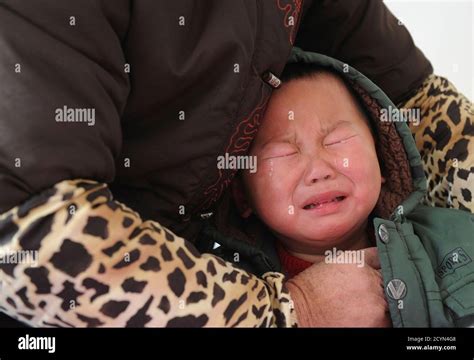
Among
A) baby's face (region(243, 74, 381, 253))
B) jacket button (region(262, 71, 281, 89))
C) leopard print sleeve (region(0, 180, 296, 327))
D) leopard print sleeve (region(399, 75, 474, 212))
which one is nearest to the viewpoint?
leopard print sleeve (region(0, 180, 296, 327))

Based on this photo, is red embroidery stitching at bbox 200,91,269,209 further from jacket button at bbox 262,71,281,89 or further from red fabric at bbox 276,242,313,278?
red fabric at bbox 276,242,313,278

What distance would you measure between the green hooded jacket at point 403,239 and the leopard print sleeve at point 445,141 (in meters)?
0.05

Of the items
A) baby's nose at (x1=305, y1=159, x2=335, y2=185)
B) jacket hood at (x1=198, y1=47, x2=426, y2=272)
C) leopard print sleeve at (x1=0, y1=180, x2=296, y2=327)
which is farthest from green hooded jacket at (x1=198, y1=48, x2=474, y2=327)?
leopard print sleeve at (x1=0, y1=180, x2=296, y2=327)

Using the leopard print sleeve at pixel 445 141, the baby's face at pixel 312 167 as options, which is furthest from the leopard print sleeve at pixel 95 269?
the leopard print sleeve at pixel 445 141

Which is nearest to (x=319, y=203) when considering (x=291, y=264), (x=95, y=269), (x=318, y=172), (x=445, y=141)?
(x=318, y=172)

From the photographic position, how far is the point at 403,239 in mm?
979

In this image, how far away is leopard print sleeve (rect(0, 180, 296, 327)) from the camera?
0.63 metres

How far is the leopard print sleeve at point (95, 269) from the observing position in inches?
24.7

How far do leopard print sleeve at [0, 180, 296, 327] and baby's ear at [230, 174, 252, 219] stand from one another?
39cm

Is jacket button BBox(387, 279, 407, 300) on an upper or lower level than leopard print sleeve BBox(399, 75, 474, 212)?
lower

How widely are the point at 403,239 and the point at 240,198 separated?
1.00ft

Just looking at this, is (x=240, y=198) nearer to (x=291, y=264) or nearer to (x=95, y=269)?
(x=291, y=264)

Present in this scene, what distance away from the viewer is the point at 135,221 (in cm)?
70

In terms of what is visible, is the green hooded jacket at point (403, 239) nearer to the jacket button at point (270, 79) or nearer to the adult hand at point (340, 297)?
the adult hand at point (340, 297)
